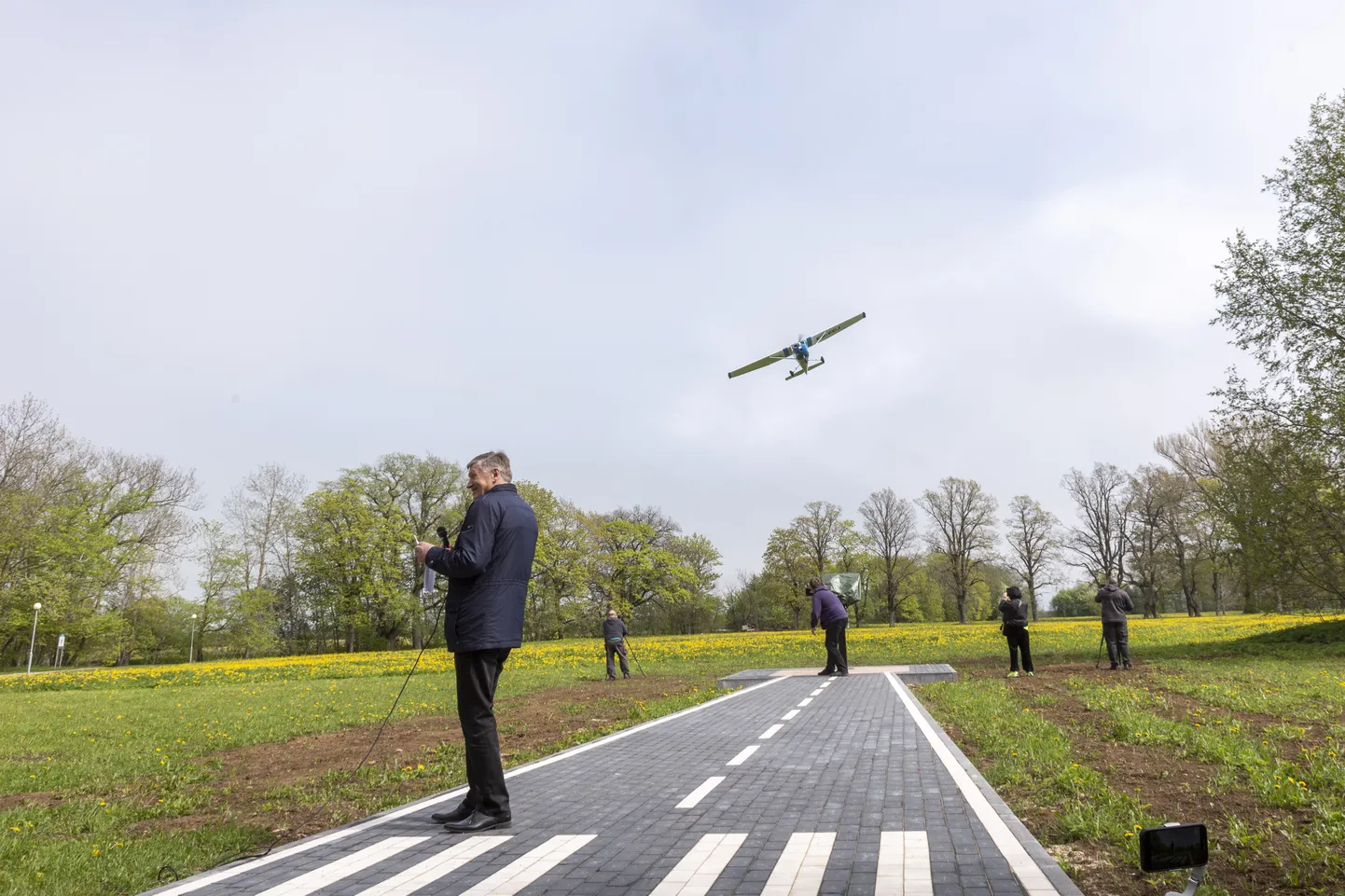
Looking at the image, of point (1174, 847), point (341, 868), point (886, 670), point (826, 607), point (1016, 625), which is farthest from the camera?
point (886, 670)

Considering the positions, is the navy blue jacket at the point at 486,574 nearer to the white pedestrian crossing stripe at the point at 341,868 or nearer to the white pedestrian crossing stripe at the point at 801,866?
the white pedestrian crossing stripe at the point at 341,868

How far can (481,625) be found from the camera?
5031 mm

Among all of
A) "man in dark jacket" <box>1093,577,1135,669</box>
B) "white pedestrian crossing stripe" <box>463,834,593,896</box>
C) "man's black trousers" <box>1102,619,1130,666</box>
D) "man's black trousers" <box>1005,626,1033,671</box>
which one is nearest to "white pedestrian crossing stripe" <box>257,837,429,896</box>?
"white pedestrian crossing stripe" <box>463,834,593,896</box>

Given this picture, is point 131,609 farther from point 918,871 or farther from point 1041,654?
point 918,871

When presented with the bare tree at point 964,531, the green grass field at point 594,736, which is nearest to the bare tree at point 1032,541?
the bare tree at point 964,531

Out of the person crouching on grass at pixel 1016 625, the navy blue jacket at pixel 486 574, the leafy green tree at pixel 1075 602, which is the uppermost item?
the navy blue jacket at pixel 486 574

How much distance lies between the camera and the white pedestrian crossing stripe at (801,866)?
12.0ft

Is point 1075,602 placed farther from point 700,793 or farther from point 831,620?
point 700,793

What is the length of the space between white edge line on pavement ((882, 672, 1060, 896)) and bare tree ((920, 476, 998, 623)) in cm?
6434

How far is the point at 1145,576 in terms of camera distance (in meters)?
59.1

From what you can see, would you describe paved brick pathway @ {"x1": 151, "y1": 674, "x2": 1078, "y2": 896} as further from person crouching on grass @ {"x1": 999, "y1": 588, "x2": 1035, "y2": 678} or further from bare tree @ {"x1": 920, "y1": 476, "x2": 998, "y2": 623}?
bare tree @ {"x1": 920, "y1": 476, "x2": 998, "y2": 623}

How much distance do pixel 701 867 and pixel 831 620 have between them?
510 inches

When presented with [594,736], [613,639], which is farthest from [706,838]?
[613,639]

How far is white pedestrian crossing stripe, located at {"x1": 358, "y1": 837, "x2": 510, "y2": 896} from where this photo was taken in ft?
12.4
